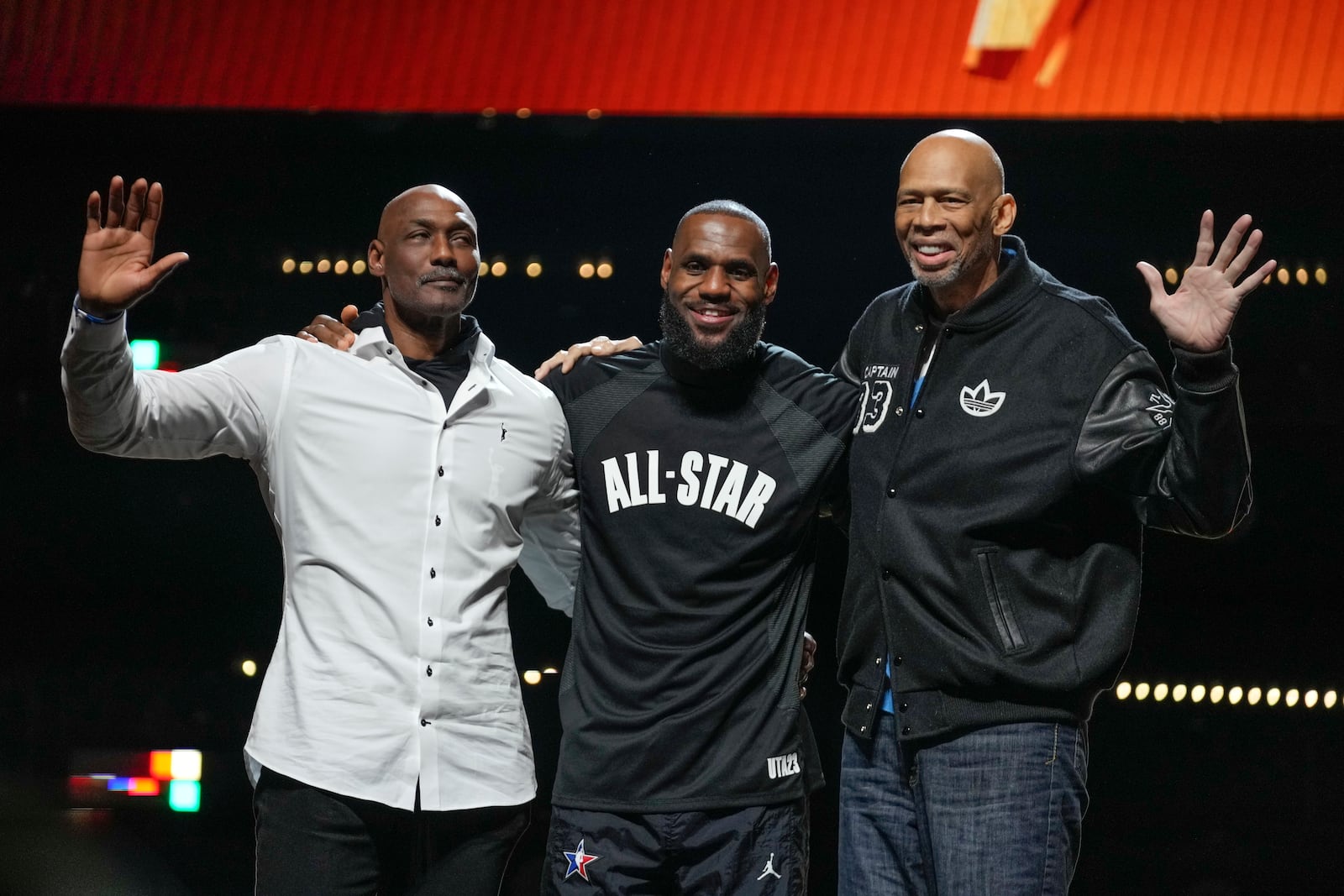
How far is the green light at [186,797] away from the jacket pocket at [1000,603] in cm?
234

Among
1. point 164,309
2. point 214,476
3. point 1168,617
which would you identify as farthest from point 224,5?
point 1168,617

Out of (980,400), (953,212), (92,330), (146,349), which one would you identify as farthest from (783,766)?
(146,349)

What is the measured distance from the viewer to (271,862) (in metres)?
2.12

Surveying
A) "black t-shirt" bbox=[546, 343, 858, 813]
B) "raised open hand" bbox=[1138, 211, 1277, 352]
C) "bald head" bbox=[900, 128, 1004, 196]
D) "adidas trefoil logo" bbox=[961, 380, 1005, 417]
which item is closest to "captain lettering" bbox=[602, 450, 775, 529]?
"black t-shirt" bbox=[546, 343, 858, 813]

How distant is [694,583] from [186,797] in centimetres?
192

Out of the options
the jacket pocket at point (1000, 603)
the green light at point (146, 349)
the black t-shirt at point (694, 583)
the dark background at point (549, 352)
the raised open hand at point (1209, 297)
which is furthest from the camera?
the green light at point (146, 349)

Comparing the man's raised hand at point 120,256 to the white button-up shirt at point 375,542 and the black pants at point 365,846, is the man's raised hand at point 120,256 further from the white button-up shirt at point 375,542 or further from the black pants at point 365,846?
the black pants at point 365,846

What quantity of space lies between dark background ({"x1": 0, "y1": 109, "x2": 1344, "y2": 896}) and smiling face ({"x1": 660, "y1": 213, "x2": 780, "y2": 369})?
0.84 m

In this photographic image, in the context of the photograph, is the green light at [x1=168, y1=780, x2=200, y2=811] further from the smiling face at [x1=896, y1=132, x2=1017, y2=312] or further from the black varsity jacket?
the smiling face at [x1=896, y1=132, x2=1017, y2=312]

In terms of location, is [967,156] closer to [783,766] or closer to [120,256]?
[783,766]

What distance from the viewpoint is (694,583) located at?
7.43 ft

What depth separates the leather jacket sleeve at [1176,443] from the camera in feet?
6.31

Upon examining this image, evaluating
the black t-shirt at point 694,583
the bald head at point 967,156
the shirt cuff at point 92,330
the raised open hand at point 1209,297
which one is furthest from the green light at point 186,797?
the raised open hand at point 1209,297

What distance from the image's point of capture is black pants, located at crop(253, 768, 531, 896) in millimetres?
2105
